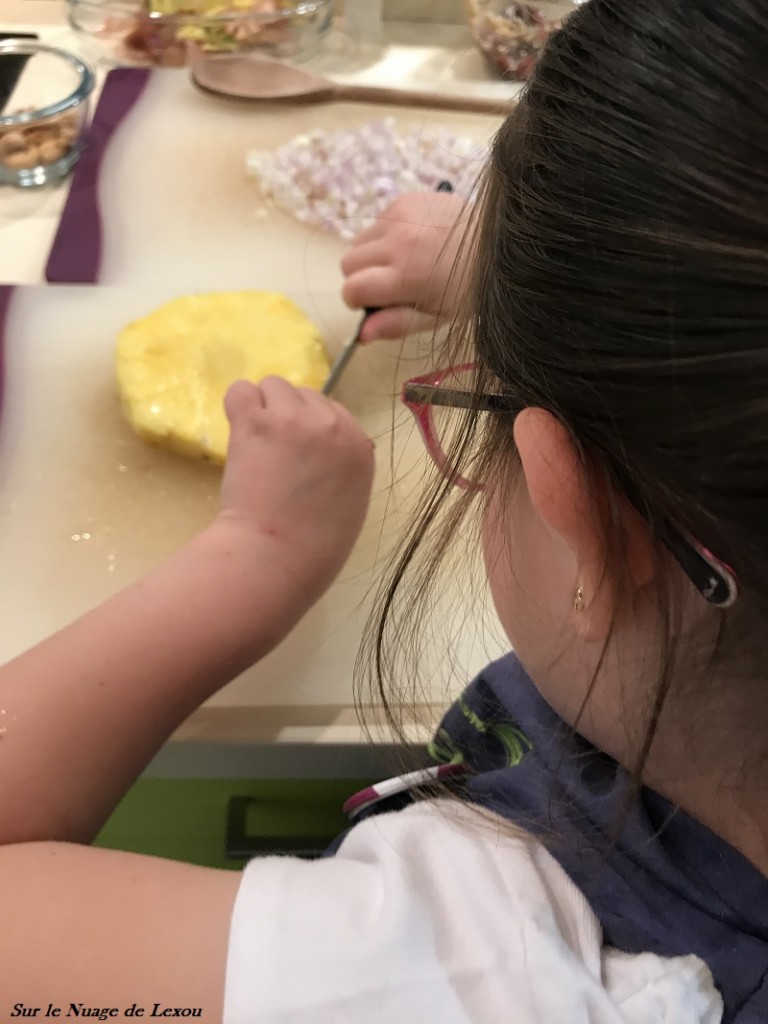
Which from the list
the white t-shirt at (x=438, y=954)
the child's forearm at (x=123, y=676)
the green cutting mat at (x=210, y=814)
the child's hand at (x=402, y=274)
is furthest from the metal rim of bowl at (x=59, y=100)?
the white t-shirt at (x=438, y=954)

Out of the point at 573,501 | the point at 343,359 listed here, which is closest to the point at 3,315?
the point at 343,359

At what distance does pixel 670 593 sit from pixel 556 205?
124mm

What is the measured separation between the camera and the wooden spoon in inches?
35.6

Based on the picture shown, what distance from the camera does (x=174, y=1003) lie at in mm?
346

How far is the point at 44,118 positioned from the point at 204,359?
1.12 feet

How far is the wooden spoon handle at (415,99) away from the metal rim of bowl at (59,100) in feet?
0.82

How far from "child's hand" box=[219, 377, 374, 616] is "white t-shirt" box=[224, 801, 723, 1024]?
0.21m

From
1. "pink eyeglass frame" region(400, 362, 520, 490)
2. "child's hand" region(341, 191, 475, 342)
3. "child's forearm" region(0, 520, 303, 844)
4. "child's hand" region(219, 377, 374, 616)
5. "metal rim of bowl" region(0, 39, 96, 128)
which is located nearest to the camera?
"pink eyeglass frame" region(400, 362, 520, 490)

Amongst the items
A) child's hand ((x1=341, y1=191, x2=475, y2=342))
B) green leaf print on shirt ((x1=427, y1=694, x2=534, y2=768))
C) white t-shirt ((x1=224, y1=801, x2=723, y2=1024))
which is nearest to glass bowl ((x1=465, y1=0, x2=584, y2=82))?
child's hand ((x1=341, y1=191, x2=475, y2=342))

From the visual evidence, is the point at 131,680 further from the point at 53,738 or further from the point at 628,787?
the point at 628,787

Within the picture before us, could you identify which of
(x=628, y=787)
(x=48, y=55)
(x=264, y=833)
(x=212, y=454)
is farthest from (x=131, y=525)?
(x=48, y=55)

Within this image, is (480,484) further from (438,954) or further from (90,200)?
(90,200)

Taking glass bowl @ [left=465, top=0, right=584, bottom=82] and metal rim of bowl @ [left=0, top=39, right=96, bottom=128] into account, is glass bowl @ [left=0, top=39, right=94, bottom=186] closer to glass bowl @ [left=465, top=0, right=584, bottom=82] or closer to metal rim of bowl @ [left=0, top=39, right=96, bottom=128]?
metal rim of bowl @ [left=0, top=39, right=96, bottom=128]

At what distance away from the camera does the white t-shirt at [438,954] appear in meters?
0.34
